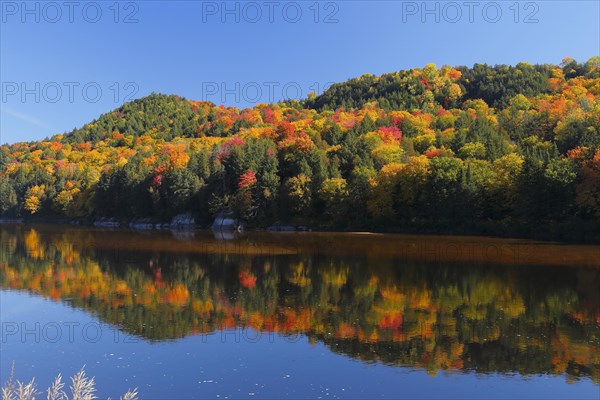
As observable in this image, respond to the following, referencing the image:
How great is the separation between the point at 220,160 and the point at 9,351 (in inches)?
3338

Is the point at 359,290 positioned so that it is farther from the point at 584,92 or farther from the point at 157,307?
the point at 584,92

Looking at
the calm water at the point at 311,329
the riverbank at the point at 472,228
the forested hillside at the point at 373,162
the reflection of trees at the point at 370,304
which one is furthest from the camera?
the forested hillside at the point at 373,162

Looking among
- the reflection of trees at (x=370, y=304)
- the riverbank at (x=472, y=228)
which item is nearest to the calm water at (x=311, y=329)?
the reflection of trees at (x=370, y=304)

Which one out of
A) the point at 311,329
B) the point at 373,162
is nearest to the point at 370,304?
the point at 311,329

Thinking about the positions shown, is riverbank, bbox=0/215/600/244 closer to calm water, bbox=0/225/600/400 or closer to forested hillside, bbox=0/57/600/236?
forested hillside, bbox=0/57/600/236

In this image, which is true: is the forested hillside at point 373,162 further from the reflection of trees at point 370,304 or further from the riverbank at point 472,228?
the reflection of trees at point 370,304

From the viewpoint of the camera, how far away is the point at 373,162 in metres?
86.9

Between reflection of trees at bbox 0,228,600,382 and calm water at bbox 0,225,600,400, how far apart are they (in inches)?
3.4

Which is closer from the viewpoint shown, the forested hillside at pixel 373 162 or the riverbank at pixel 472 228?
the riverbank at pixel 472 228

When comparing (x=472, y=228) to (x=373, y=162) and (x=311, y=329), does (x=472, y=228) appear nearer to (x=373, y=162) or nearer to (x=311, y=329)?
(x=373, y=162)

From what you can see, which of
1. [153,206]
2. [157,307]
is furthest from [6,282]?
[153,206]

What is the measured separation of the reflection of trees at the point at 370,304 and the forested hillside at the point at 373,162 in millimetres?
32965

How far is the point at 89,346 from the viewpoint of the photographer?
15688mm

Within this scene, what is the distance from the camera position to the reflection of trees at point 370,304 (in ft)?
49.1
